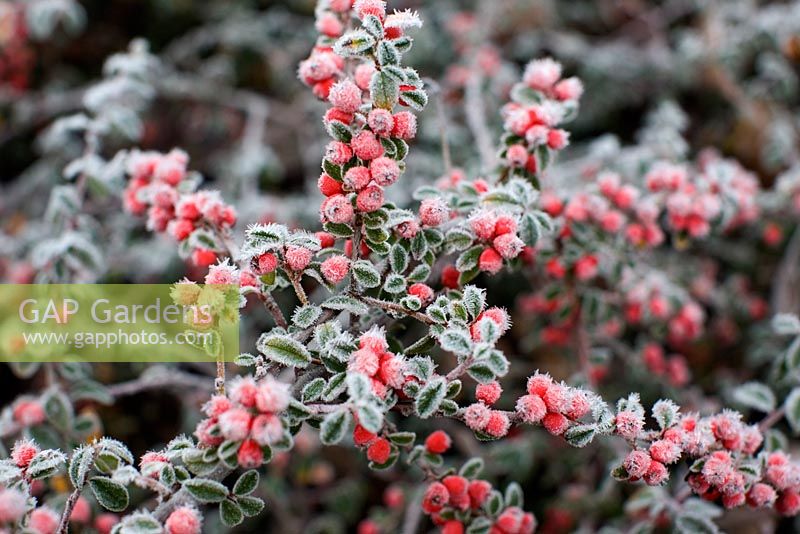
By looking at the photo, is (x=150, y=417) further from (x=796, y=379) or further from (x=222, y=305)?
Result: (x=796, y=379)

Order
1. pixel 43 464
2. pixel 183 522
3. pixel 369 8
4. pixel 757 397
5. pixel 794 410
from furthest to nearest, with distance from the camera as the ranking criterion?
pixel 757 397, pixel 794 410, pixel 369 8, pixel 43 464, pixel 183 522

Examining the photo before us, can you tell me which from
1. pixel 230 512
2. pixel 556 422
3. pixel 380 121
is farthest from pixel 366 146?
pixel 230 512

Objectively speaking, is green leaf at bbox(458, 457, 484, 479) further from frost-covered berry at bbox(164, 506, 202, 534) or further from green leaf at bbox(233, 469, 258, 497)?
frost-covered berry at bbox(164, 506, 202, 534)

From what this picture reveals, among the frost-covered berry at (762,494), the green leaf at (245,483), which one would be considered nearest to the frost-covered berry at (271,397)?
the green leaf at (245,483)

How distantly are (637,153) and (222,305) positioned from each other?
166 centimetres

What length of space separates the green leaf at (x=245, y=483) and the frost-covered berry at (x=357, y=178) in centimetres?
59

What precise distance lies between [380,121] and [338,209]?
191 millimetres

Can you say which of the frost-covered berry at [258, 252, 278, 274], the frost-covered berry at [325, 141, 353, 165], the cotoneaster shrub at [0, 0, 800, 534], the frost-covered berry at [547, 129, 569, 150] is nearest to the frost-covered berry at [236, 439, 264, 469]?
the cotoneaster shrub at [0, 0, 800, 534]

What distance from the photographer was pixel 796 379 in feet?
6.33

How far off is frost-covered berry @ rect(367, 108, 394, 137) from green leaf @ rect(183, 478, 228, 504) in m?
0.74

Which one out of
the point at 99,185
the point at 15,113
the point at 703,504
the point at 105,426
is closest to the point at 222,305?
the point at 99,185

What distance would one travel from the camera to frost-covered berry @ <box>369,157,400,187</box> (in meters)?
1.36

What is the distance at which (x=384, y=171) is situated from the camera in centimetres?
136

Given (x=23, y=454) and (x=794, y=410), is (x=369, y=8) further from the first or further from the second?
(x=794, y=410)
